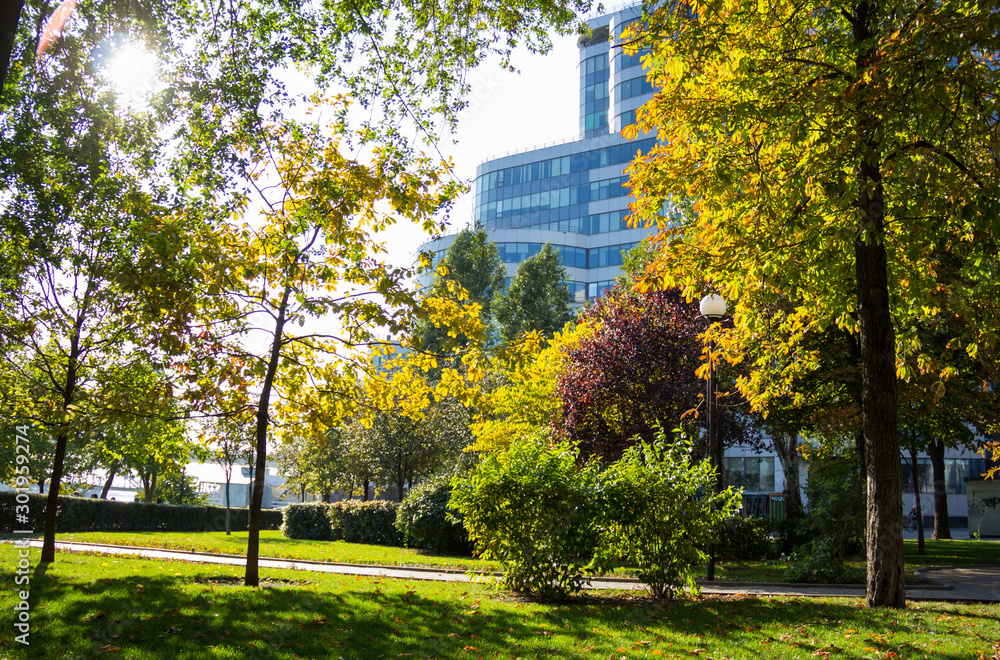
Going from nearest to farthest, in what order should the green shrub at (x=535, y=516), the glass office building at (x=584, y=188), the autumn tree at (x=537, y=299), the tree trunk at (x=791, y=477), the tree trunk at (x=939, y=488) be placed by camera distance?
the green shrub at (x=535, y=516) < the tree trunk at (x=791, y=477) < the tree trunk at (x=939, y=488) < the autumn tree at (x=537, y=299) < the glass office building at (x=584, y=188)

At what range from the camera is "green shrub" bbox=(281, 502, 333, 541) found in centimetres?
2530

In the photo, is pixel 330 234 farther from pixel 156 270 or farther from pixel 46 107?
pixel 46 107

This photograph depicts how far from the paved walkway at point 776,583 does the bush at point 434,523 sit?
3.94 metres

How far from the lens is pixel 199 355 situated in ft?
29.7

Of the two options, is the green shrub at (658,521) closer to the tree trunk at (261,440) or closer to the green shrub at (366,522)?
the tree trunk at (261,440)

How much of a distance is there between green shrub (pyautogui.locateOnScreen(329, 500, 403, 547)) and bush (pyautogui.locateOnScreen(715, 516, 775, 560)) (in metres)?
10.3

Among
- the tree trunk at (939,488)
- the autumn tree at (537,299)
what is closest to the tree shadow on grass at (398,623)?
the tree trunk at (939,488)

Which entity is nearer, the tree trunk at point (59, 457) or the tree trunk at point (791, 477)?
the tree trunk at point (59, 457)

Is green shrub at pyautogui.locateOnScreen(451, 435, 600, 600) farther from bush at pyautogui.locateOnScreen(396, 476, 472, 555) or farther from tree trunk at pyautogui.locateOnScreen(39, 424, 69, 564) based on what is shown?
bush at pyautogui.locateOnScreen(396, 476, 472, 555)

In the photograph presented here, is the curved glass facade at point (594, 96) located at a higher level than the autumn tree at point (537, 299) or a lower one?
higher

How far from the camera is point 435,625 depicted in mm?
7211

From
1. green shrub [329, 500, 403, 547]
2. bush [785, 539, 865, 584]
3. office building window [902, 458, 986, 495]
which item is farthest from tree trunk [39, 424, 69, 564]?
office building window [902, 458, 986, 495]

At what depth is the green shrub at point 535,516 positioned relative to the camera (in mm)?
9273

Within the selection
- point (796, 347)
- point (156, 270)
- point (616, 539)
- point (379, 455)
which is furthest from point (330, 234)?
point (379, 455)
